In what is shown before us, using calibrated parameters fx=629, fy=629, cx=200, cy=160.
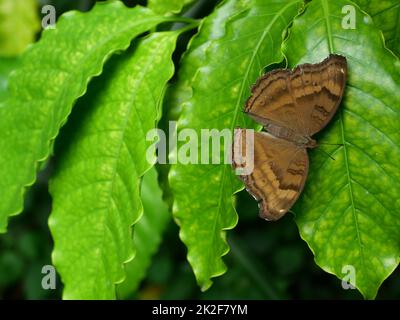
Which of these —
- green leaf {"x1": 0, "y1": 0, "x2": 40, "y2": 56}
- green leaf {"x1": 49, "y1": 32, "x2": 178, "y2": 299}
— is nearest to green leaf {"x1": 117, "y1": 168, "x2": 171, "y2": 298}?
green leaf {"x1": 49, "y1": 32, "x2": 178, "y2": 299}

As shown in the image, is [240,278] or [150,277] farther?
[150,277]

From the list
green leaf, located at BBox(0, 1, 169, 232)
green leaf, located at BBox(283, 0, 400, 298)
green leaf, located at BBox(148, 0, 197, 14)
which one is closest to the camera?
green leaf, located at BBox(283, 0, 400, 298)

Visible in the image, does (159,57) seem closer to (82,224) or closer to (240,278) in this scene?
(82,224)

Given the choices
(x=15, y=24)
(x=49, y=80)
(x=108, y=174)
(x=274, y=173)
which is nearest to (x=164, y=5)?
(x=49, y=80)

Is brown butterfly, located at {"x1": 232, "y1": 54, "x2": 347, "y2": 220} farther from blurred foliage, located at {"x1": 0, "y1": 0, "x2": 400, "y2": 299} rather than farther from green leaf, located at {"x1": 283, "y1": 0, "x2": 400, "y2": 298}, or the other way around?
blurred foliage, located at {"x1": 0, "y1": 0, "x2": 400, "y2": 299}

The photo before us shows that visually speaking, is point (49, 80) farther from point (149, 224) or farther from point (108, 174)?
point (149, 224)

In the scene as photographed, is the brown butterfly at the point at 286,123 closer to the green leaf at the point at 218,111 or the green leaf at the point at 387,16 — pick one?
the green leaf at the point at 218,111
